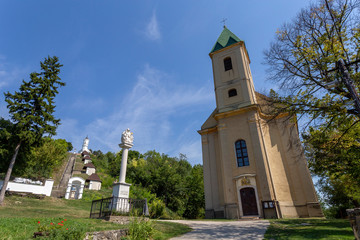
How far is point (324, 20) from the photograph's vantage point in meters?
9.90

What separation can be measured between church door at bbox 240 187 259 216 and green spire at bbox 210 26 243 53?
662 inches

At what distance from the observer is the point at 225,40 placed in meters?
25.6

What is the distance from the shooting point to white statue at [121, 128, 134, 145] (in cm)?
1400

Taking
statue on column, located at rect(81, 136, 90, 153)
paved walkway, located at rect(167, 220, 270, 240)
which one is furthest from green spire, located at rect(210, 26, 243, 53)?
statue on column, located at rect(81, 136, 90, 153)

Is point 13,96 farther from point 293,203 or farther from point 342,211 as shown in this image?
point 342,211

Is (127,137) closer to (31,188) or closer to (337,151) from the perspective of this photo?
(337,151)

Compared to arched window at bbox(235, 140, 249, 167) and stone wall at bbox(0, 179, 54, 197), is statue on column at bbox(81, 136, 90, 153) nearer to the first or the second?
stone wall at bbox(0, 179, 54, 197)

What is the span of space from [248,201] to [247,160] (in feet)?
11.5

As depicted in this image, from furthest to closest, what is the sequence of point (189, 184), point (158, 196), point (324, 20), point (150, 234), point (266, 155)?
1. point (189, 184)
2. point (158, 196)
3. point (266, 155)
4. point (324, 20)
5. point (150, 234)

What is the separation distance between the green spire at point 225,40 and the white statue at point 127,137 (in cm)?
1639

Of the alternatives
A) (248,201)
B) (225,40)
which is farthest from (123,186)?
(225,40)

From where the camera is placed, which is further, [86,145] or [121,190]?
[86,145]

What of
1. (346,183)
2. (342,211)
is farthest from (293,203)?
(342,211)

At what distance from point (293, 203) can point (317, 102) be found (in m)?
11.6
